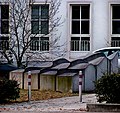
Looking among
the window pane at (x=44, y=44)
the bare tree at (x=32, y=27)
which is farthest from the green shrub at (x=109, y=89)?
the window pane at (x=44, y=44)

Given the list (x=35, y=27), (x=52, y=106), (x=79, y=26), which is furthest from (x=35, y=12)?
(x=52, y=106)

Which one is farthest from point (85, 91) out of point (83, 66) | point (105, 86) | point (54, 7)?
point (54, 7)

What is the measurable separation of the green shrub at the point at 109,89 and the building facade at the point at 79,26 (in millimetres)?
24892

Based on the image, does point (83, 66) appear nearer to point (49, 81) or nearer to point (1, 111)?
point (49, 81)

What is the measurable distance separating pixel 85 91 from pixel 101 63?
1561 mm

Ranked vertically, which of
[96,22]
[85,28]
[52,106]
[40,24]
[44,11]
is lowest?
[52,106]

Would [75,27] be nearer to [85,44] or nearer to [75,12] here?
[75,12]

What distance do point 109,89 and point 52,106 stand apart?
210cm

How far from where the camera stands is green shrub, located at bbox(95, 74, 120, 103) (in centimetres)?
1664

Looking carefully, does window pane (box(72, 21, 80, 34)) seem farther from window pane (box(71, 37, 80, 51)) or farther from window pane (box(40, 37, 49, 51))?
window pane (box(40, 37, 49, 51))

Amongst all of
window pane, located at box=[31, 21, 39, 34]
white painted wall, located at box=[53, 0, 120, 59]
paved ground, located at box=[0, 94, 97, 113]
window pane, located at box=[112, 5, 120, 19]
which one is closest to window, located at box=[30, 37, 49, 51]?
window pane, located at box=[31, 21, 39, 34]

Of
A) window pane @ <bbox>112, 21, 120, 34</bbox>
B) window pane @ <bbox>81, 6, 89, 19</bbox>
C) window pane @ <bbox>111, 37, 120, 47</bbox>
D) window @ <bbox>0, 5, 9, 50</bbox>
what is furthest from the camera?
window pane @ <bbox>81, 6, 89, 19</bbox>

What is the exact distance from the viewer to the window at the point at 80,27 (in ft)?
140

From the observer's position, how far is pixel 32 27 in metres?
40.2
